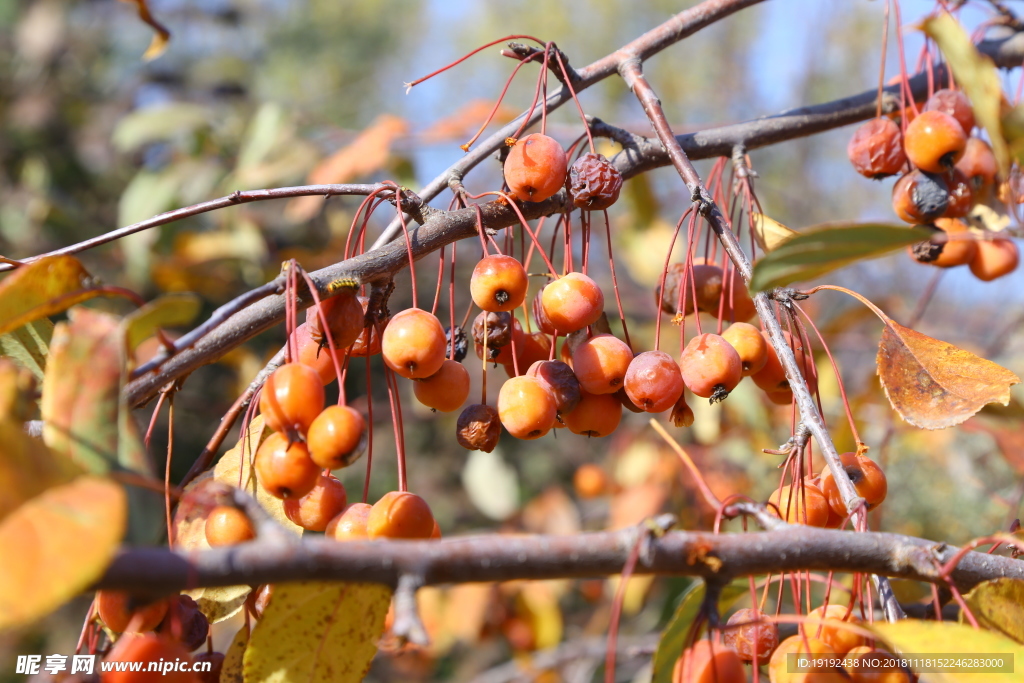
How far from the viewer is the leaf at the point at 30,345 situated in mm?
909

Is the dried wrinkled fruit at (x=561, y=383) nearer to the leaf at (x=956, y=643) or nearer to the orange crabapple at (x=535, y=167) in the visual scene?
the orange crabapple at (x=535, y=167)

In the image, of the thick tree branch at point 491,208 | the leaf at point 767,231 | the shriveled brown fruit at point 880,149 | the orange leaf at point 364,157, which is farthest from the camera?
the orange leaf at point 364,157

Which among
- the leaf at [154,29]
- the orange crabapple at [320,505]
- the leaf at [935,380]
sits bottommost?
the orange crabapple at [320,505]

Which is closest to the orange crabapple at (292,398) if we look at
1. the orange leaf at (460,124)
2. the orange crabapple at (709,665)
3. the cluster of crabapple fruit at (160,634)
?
the cluster of crabapple fruit at (160,634)

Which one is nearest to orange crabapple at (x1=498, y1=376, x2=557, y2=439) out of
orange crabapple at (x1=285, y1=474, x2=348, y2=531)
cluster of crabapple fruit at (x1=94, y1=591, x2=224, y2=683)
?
orange crabapple at (x1=285, y1=474, x2=348, y2=531)

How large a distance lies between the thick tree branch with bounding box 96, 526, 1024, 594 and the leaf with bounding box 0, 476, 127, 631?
0.09 ft

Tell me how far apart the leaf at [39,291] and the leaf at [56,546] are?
9.7 inches

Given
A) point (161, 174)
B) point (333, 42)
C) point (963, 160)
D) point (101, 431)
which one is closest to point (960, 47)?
point (963, 160)

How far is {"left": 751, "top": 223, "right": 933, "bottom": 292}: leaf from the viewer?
61 centimetres

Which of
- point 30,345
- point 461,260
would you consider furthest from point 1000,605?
point 461,260

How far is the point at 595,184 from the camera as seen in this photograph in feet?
3.17

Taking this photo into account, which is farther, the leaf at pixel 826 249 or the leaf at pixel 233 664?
the leaf at pixel 233 664

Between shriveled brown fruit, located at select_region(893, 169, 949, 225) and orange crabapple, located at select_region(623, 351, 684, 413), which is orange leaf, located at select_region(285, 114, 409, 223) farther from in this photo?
orange crabapple, located at select_region(623, 351, 684, 413)

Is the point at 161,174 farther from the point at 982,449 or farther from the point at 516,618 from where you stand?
the point at 982,449
